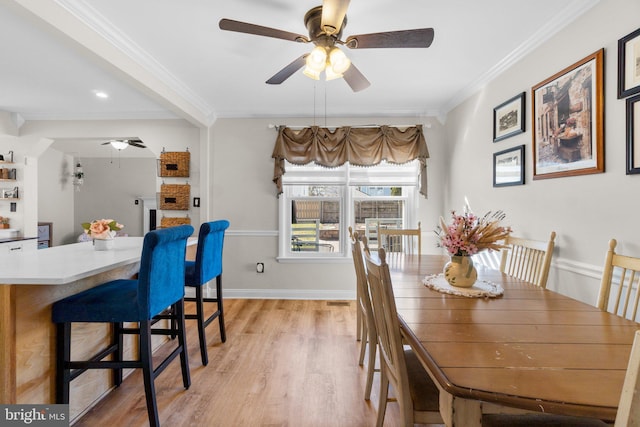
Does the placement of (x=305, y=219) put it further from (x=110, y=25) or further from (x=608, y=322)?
(x=608, y=322)

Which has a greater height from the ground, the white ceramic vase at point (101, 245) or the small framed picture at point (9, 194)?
the small framed picture at point (9, 194)

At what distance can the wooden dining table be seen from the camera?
2.51ft

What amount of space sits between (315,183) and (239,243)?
1.23m

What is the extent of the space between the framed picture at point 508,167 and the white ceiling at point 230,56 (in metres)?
0.75

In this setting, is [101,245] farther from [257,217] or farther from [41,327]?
[257,217]

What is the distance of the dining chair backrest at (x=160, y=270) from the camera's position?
158 centimetres

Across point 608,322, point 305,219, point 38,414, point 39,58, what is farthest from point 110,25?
point 608,322

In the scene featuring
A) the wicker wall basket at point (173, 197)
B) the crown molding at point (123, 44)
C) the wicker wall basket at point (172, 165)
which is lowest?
the wicker wall basket at point (173, 197)

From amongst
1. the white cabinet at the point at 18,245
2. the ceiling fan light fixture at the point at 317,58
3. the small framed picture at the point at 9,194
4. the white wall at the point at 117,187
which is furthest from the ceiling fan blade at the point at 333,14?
the white wall at the point at 117,187

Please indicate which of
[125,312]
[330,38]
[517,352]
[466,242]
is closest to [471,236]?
[466,242]

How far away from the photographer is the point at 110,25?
83.7 inches

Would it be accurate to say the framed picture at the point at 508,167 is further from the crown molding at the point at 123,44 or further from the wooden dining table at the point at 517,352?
the crown molding at the point at 123,44

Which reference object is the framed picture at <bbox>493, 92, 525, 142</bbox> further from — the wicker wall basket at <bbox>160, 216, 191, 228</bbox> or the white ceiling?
the wicker wall basket at <bbox>160, 216, 191, 228</bbox>

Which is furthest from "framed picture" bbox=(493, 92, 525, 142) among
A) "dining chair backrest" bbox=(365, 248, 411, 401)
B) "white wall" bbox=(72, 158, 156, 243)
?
"white wall" bbox=(72, 158, 156, 243)
